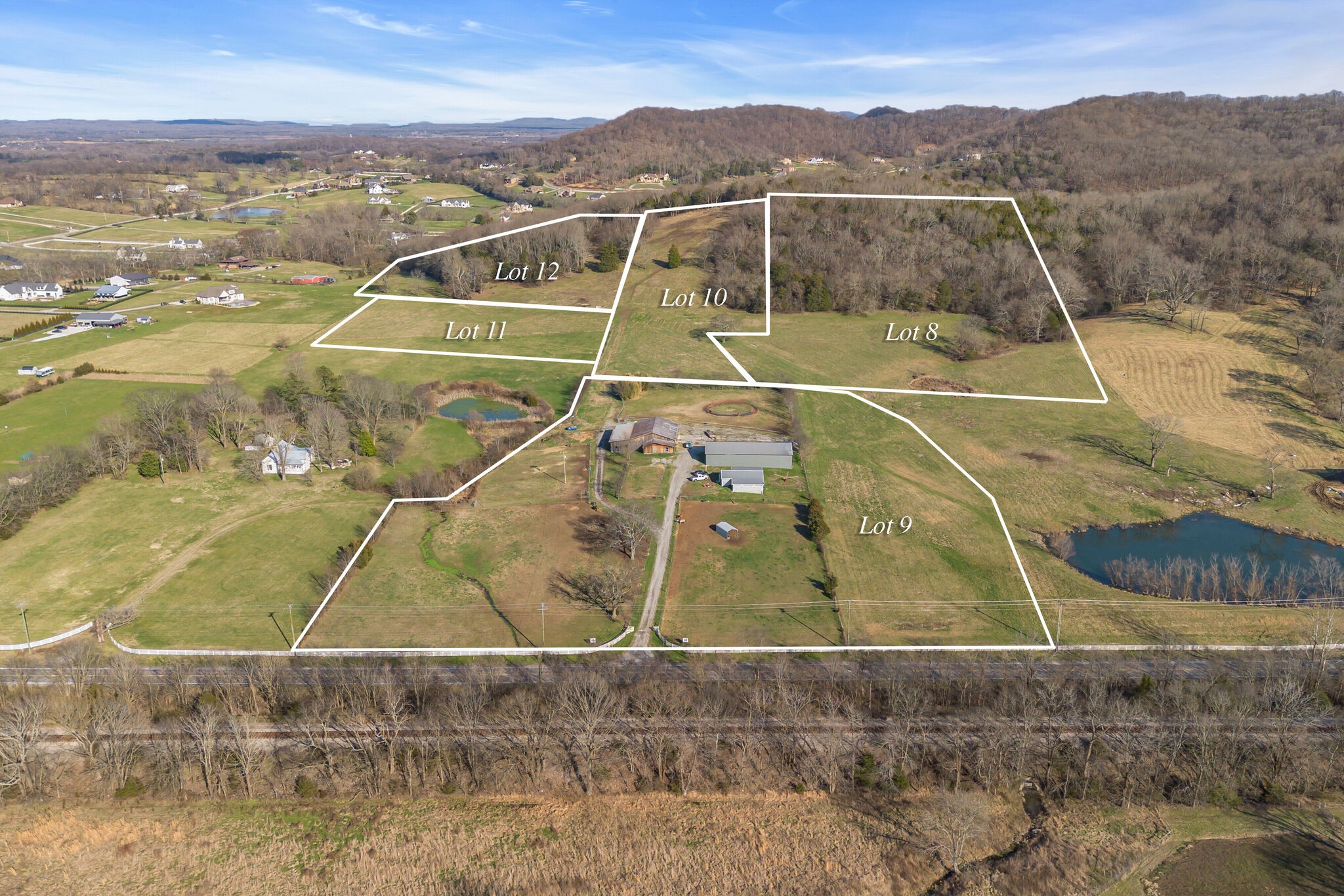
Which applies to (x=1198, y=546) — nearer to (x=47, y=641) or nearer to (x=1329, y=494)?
(x=1329, y=494)

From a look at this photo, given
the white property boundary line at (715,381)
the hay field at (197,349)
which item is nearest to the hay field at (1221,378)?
the white property boundary line at (715,381)

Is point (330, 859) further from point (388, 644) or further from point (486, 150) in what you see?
point (486, 150)

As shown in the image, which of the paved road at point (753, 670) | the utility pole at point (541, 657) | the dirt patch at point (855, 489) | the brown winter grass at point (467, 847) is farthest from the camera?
the dirt patch at point (855, 489)

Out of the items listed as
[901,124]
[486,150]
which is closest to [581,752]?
[901,124]

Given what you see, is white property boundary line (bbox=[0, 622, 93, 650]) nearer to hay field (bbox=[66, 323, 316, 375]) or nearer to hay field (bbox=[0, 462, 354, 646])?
hay field (bbox=[0, 462, 354, 646])

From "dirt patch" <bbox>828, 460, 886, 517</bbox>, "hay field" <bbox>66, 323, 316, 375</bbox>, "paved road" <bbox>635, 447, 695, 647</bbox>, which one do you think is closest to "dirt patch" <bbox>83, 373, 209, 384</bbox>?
"hay field" <bbox>66, 323, 316, 375</bbox>

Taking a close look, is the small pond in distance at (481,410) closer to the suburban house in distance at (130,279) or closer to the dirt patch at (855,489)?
the dirt patch at (855,489)

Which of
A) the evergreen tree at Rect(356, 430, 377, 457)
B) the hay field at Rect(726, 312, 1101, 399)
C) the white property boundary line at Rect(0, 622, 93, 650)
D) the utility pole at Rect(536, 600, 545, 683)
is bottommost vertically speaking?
the white property boundary line at Rect(0, 622, 93, 650)
